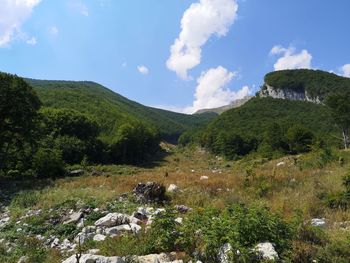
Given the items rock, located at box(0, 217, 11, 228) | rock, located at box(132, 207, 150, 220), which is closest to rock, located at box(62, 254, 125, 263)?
rock, located at box(132, 207, 150, 220)

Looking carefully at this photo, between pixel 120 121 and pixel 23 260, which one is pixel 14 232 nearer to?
pixel 23 260

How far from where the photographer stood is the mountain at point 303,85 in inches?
6048

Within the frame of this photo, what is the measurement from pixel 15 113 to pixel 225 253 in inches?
1018

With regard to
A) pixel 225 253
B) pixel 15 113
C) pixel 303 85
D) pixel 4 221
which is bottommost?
pixel 4 221

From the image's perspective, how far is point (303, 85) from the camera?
16988cm

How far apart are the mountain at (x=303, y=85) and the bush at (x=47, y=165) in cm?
13335

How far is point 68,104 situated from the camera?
116750 millimetres

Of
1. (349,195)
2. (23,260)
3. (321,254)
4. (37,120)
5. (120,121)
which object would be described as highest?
(120,121)

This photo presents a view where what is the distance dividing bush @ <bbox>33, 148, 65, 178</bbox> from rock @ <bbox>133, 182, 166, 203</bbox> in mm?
17783

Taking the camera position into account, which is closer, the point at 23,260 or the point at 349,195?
the point at 23,260

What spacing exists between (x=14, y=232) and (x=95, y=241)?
3687 millimetres

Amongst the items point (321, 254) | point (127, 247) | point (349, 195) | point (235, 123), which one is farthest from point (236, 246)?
point (235, 123)

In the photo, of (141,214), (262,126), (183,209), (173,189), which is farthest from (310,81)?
(141,214)

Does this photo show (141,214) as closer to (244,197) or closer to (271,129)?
(244,197)
